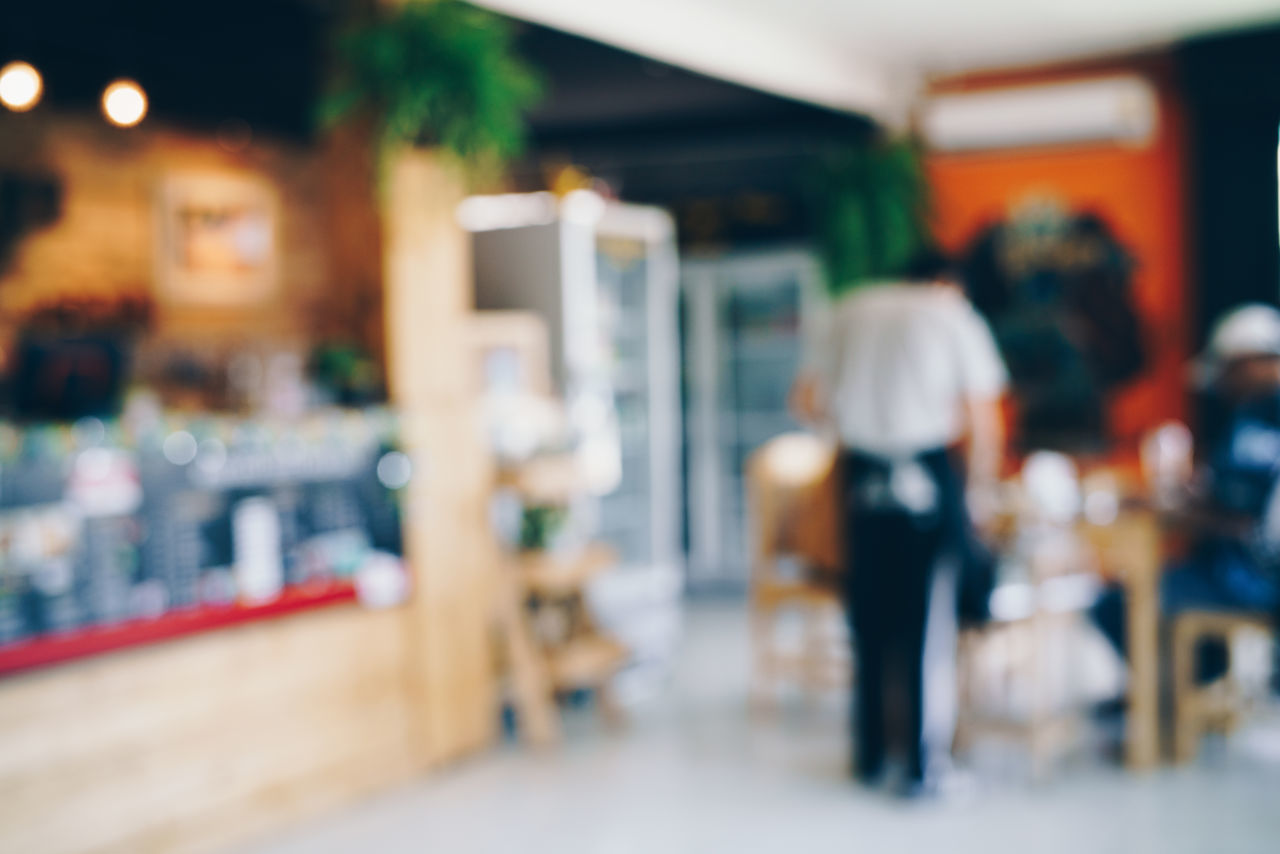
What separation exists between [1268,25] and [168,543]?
6080mm

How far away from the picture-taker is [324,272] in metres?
6.44

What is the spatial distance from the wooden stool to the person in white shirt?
2.93ft

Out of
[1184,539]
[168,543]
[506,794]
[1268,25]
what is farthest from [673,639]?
[1268,25]

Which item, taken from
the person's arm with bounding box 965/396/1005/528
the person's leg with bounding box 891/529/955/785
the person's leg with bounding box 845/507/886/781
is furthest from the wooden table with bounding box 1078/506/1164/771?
the person's leg with bounding box 845/507/886/781

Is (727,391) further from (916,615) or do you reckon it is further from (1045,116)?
(916,615)

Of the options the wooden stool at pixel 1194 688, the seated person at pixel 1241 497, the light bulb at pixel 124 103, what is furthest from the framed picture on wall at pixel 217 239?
the wooden stool at pixel 1194 688

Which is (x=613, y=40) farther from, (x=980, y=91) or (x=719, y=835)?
(x=719, y=835)

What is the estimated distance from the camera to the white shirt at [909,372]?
4.13 meters

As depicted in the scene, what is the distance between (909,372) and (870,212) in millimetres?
3143

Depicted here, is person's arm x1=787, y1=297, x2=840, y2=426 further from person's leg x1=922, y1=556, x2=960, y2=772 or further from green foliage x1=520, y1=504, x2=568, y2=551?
green foliage x1=520, y1=504, x2=568, y2=551

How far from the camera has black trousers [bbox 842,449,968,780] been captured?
13.6 ft

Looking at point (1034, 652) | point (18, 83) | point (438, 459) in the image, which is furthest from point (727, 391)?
point (18, 83)

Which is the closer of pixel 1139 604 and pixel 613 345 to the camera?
pixel 1139 604

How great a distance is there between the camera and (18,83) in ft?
15.5
